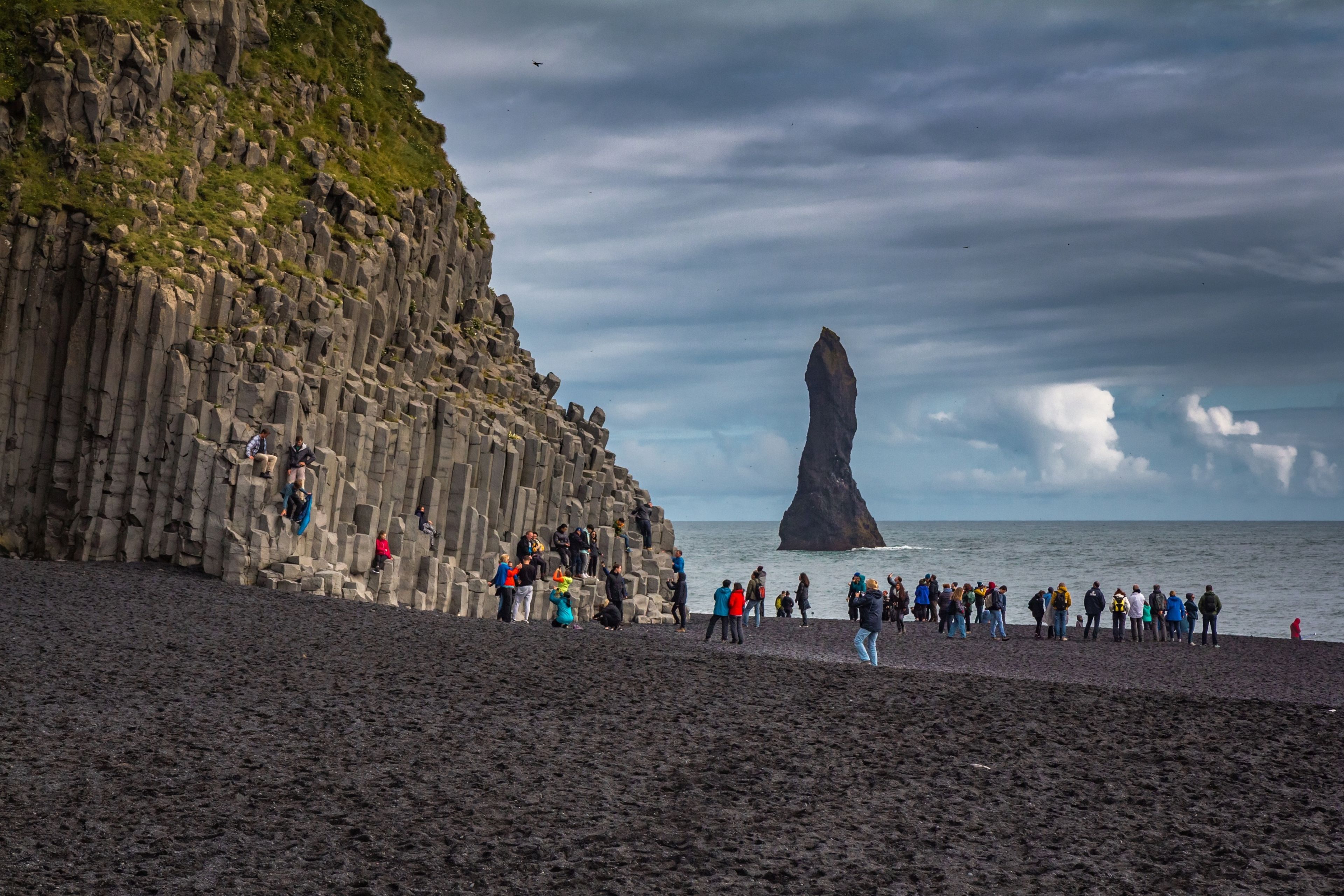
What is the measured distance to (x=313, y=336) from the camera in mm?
36125

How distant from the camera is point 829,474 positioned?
192000mm

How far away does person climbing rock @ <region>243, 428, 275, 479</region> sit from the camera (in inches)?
1251

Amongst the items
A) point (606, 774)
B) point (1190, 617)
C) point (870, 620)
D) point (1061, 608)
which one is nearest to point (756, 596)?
point (1061, 608)

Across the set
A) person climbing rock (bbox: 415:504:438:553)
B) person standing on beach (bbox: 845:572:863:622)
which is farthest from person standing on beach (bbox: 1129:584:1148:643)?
person climbing rock (bbox: 415:504:438:553)

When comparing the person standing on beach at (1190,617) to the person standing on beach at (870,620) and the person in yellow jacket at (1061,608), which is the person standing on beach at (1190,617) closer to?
the person in yellow jacket at (1061,608)

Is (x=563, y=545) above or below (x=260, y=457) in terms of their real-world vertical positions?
below

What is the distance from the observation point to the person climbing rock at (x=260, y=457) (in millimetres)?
31781

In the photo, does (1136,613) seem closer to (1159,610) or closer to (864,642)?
(1159,610)

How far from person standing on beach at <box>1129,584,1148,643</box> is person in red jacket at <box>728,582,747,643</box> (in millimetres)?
18802

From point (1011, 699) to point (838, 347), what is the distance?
182 meters

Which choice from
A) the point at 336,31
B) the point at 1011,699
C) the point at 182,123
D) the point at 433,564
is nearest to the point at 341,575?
the point at 433,564

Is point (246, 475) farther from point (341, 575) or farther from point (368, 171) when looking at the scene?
point (368, 171)

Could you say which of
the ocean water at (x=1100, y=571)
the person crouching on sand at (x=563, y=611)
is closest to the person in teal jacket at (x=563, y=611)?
the person crouching on sand at (x=563, y=611)

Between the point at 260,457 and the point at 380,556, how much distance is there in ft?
19.1
